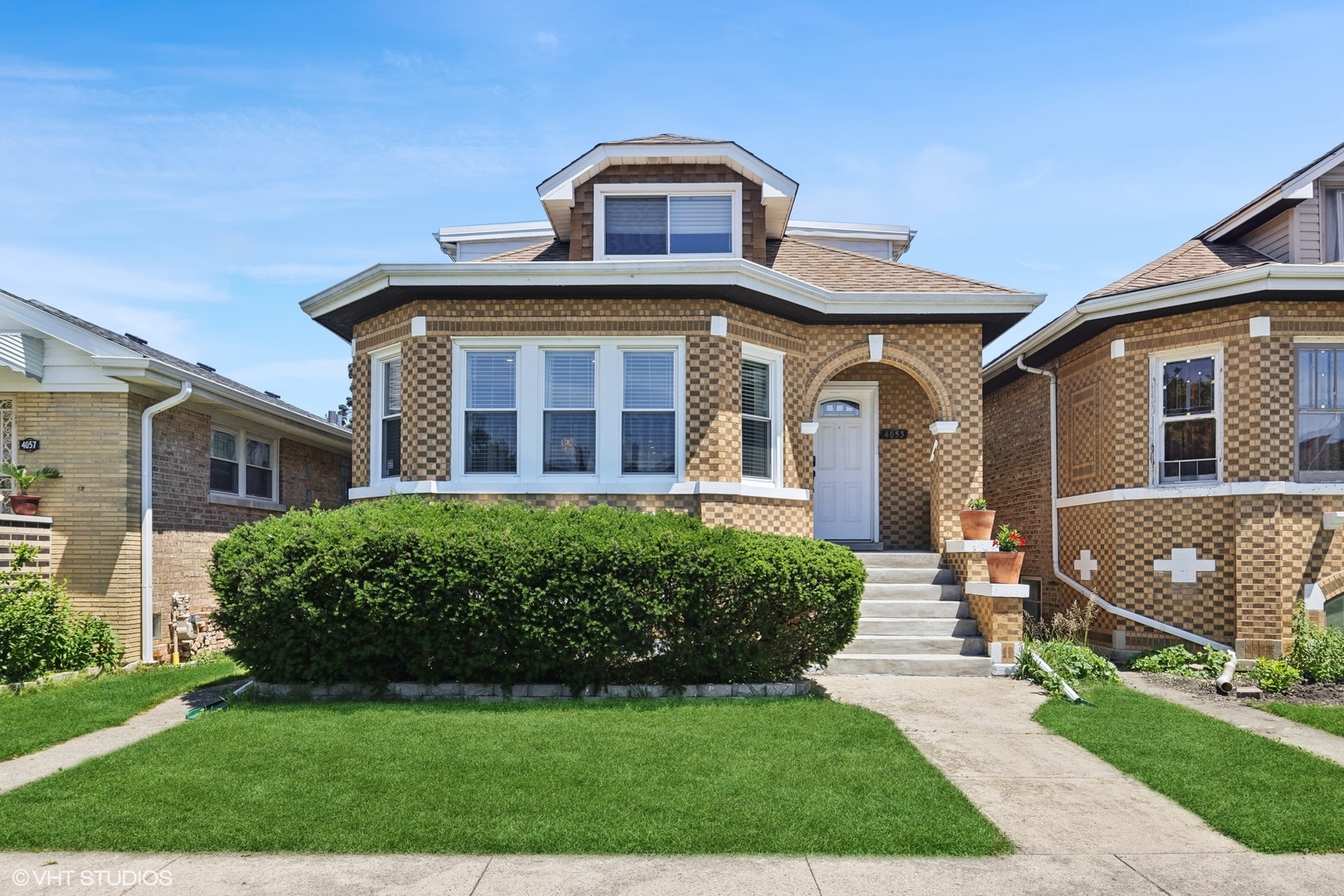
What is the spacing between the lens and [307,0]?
9070 mm

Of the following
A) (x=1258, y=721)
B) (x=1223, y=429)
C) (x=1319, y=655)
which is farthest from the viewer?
(x=1223, y=429)

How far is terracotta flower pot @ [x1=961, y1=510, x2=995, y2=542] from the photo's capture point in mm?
10531

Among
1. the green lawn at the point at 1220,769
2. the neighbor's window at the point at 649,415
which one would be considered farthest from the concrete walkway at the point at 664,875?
the neighbor's window at the point at 649,415

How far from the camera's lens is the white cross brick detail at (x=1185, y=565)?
1084cm

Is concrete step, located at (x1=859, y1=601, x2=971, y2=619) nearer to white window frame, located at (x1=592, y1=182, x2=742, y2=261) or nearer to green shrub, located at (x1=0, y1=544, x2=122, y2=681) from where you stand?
white window frame, located at (x1=592, y1=182, x2=742, y2=261)

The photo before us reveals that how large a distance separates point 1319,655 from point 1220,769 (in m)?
4.60

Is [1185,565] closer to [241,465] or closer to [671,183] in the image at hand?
[671,183]

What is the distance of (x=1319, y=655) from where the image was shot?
952 centimetres

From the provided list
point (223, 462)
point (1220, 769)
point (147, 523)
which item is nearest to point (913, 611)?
point (1220, 769)

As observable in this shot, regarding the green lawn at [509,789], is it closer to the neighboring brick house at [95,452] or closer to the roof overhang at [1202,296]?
the neighboring brick house at [95,452]

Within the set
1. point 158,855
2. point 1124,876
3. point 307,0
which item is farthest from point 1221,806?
point 307,0

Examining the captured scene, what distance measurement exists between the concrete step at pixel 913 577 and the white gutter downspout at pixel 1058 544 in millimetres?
2281

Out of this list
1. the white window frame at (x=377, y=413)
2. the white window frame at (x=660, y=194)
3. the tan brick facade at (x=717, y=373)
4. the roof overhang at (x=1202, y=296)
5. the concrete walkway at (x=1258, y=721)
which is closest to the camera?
the concrete walkway at (x=1258, y=721)

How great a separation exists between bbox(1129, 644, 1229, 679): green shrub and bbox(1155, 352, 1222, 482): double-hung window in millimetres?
2124
